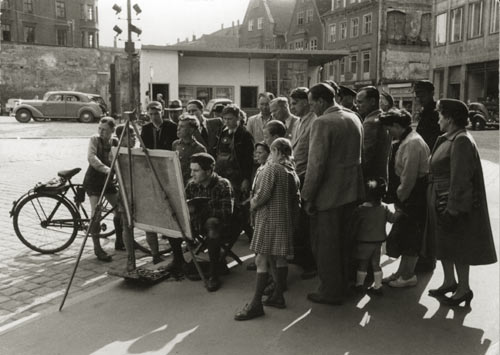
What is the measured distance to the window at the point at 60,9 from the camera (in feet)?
219

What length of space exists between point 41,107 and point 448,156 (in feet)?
112

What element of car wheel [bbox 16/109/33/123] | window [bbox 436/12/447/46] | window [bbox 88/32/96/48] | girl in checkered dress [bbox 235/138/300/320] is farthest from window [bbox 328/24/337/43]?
girl in checkered dress [bbox 235/138/300/320]

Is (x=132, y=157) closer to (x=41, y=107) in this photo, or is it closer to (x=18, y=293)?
(x=18, y=293)

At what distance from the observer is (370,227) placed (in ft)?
16.7

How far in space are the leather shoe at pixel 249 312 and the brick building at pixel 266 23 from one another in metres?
59.0

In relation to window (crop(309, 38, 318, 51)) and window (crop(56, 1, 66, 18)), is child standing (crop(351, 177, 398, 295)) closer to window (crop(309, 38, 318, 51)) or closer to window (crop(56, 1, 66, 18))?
window (crop(309, 38, 318, 51))

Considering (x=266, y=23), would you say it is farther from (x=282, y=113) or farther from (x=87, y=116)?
(x=282, y=113)

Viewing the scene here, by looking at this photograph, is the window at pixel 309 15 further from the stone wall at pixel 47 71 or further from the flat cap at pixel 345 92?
the flat cap at pixel 345 92

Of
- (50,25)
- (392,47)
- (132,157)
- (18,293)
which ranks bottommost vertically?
(18,293)

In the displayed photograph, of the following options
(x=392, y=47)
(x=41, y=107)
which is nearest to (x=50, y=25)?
(x=41, y=107)

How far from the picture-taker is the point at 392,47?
46.3 m

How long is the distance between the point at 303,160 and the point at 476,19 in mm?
32503

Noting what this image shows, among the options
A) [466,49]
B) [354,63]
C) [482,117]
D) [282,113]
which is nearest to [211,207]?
[282,113]

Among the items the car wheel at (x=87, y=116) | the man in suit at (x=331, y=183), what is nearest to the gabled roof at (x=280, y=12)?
the car wheel at (x=87, y=116)
